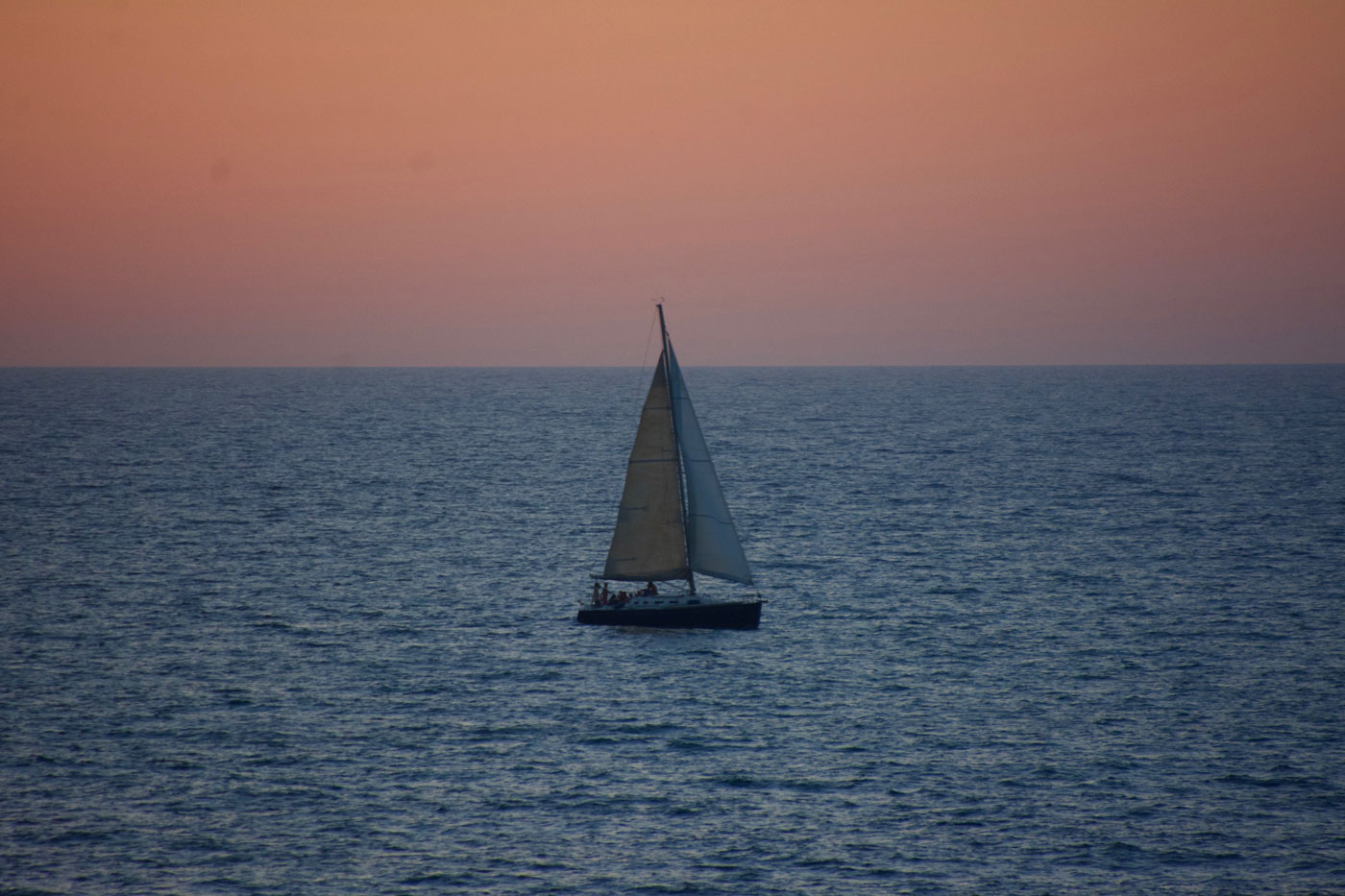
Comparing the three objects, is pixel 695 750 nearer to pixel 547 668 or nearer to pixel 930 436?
pixel 547 668

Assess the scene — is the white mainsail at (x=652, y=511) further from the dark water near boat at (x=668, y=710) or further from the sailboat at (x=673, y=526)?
the dark water near boat at (x=668, y=710)

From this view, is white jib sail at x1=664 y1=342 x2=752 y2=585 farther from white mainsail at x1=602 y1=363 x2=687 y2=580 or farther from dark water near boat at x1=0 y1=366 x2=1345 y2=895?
dark water near boat at x1=0 y1=366 x2=1345 y2=895

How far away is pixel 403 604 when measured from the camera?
69.8 m

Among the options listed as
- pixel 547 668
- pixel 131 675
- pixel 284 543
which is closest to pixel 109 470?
pixel 284 543

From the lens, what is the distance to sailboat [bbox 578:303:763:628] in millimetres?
58594

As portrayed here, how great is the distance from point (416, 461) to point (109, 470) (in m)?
33.9

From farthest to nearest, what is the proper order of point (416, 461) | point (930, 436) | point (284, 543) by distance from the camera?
1. point (930, 436)
2. point (416, 461)
3. point (284, 543)

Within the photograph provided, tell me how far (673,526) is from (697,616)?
468cm

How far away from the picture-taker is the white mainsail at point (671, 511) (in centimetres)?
5859

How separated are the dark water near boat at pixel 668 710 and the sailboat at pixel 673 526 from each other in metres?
1.70

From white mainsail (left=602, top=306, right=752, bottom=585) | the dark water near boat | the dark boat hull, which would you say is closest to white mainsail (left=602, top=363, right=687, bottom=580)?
white mainsail (left=602, top=306, right=752, bottom=585)

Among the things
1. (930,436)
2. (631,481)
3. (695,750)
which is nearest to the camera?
(695,750)

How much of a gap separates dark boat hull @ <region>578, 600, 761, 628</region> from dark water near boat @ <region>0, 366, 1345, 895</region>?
802mm

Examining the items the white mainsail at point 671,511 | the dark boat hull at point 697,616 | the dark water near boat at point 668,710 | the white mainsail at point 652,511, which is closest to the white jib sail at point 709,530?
the white mainsail at point 671,511
